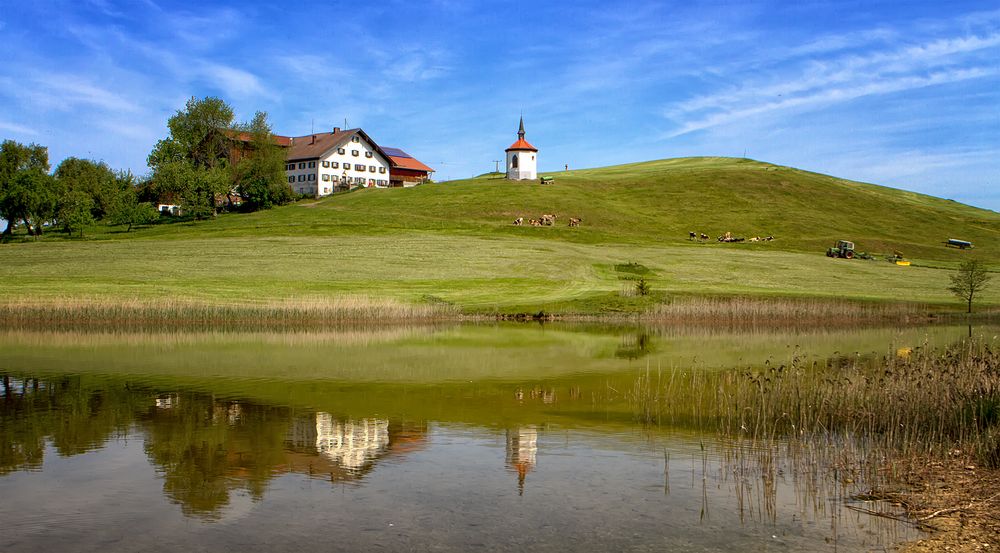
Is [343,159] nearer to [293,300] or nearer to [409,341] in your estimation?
[293,300]

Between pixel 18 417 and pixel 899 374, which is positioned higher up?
pixel 899 374

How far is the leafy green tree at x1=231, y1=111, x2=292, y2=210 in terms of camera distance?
380ft

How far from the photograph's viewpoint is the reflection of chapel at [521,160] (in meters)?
138

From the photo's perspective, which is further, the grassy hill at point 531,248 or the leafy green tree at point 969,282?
the grassy hill at point 531,248

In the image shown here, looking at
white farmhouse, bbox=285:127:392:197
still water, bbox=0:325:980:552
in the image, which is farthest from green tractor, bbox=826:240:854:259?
white farmhouse, bbox=285:127:392:197

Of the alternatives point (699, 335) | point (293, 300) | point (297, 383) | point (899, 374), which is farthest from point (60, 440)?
point (699, 335)

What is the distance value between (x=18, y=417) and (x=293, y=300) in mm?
27438

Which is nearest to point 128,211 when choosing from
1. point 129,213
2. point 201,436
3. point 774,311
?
point 129,213

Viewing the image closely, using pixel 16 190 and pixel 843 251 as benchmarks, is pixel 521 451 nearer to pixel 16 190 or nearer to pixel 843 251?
pixel 843 251

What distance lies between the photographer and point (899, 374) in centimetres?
1948

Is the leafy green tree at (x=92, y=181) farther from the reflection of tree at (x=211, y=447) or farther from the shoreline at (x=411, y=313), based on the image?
the reflection of tree at (x=211, y=447)

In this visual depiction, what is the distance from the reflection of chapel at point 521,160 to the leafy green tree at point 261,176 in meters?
37.4

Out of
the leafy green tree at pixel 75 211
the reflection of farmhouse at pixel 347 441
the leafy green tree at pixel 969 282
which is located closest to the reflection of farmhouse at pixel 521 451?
the reflection of farmhouse at pixel 347 441

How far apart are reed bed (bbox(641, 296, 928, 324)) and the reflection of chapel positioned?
86.9m
